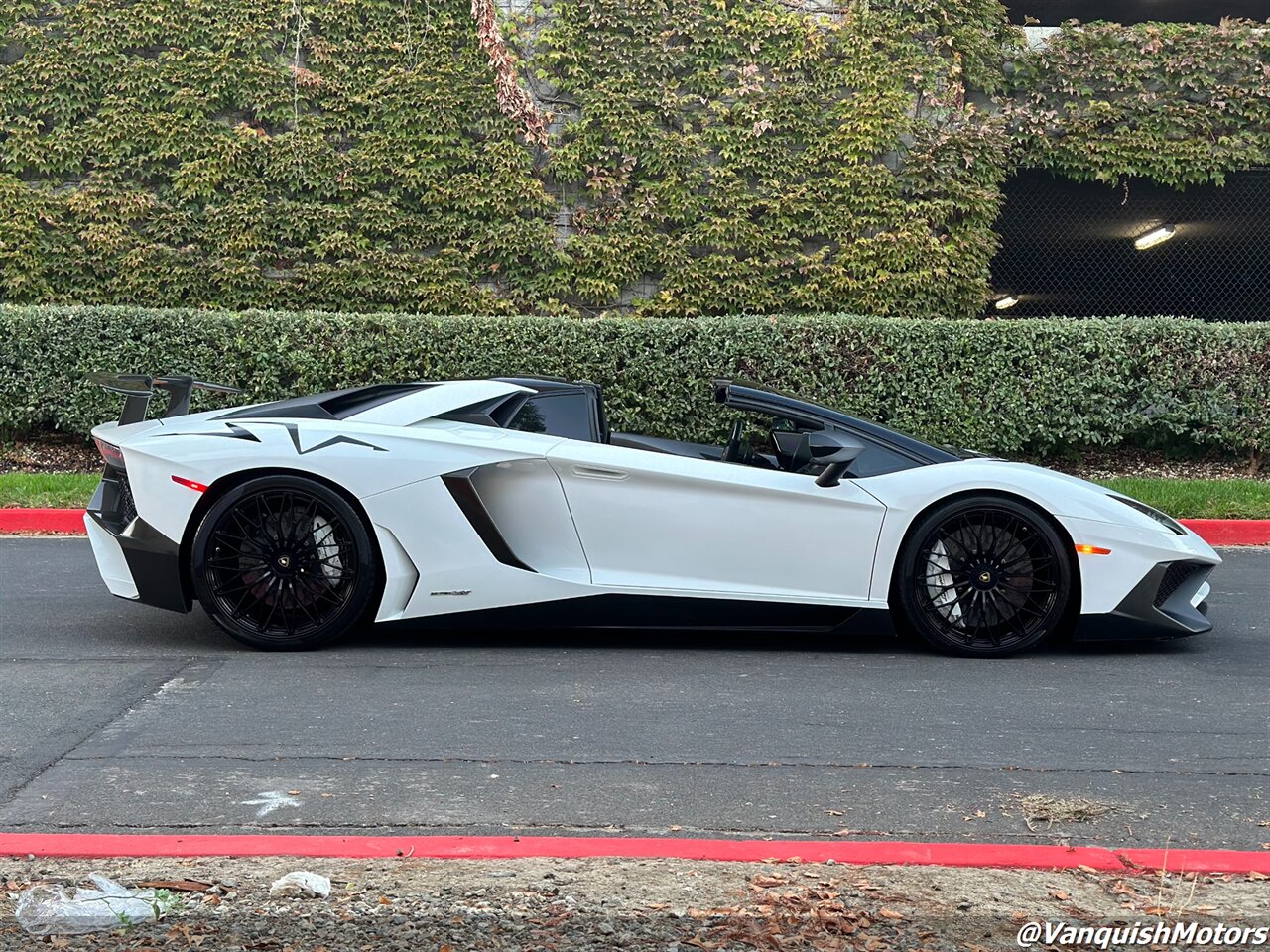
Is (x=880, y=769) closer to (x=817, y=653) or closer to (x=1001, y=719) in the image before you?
(x=1001, y=719)

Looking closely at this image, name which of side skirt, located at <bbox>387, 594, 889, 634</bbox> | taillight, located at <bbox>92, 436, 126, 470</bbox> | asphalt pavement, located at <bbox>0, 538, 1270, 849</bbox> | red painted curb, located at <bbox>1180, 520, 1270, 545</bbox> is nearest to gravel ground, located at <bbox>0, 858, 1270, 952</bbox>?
asphalt pavement, located at <bbox>0, 538, 1270, 849</bbox>

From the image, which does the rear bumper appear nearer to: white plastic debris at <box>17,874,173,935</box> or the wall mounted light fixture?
white plastic debris at <box>17,874,173,935</box>

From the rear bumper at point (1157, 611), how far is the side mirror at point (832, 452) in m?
1.19

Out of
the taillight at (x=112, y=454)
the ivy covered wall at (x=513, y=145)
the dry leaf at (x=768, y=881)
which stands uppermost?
the ivy covered wall at (x=513, y=145)

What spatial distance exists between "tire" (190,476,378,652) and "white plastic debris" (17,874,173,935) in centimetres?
272

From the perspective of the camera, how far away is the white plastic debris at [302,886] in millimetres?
3259

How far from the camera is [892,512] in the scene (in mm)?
5930

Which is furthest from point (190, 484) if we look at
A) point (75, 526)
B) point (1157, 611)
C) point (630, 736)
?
point (75, 526)

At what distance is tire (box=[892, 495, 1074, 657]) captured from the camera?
5.95 meters

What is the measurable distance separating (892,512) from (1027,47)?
33.6ft

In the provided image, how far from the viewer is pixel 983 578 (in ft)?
19.7

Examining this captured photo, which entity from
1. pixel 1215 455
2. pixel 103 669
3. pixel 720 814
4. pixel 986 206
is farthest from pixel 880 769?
pixel 986 206

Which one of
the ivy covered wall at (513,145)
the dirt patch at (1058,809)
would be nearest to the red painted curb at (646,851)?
the dirt patch at (1058,809)

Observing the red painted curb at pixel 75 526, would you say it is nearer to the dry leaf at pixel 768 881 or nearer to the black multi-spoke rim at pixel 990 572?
the black multi-spoke rim at pixel 990 572
